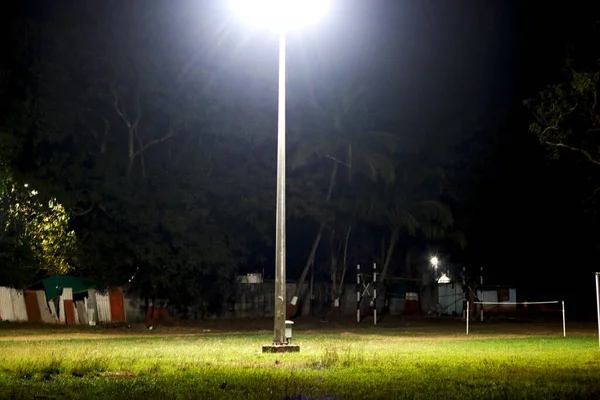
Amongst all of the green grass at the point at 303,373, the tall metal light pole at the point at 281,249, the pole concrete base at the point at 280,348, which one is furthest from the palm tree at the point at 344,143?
the pole concrete base at the point at 280,348

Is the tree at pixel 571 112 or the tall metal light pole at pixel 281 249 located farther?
the tree at pixel 571 112

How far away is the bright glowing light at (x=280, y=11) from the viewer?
1611cm

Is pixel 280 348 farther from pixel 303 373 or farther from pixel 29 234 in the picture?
pixel 29 234

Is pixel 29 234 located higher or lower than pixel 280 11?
lower

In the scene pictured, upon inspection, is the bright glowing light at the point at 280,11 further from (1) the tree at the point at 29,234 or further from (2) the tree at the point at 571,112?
(1) the tree at the point at 29,234

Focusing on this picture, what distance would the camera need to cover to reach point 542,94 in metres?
25.6

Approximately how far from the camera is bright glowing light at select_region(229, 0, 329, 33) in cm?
1611

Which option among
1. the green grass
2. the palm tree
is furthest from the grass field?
the palm tree

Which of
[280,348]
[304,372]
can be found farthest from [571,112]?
[304,372]

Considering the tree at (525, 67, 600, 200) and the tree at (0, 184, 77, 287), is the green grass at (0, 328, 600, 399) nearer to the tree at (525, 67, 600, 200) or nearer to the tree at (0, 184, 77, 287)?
the tree at (525, 67, 600, 200)

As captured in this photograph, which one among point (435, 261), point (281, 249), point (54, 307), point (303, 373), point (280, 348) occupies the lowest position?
point (303, 373)

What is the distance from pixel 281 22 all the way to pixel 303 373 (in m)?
7.69

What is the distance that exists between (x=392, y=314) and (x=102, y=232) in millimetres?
18266

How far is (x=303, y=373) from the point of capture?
38.6 ft
